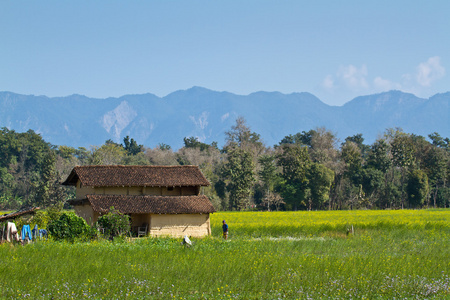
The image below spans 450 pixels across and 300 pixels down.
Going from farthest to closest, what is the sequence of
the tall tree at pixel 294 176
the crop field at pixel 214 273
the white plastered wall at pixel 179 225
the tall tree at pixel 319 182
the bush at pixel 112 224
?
the tall tree at pixel 294 176, the tall tree at pixel 319 182, the white plastered wall at pixel 179 225, the bush at pixel 112 224, the crop field at pixel 214 273

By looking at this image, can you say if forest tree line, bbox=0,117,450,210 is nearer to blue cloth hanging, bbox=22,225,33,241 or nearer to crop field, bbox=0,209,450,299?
blue cloth hanging, bbox=22,225,33,241

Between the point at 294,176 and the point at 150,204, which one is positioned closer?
the point at 150,204

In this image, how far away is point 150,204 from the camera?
3609cm

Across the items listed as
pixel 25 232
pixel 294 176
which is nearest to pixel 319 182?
pixel 294 176

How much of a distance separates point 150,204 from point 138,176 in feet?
9.64

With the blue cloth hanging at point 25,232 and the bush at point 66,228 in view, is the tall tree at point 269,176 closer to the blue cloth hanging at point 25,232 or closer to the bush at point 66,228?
the bush at point 66,228

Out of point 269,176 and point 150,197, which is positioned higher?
point 269,176

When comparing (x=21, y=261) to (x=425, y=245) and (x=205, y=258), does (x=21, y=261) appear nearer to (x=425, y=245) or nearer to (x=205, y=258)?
(x=205, y=258)

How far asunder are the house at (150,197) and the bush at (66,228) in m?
6.84

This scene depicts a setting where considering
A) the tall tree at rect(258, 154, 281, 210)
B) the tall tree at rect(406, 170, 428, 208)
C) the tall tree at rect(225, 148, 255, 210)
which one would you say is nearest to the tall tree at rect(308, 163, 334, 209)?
the tall tree at rect(258, 154, 281, 210)

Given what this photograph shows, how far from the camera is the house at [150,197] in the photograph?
35750 mm

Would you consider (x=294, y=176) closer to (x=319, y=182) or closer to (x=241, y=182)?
(x=319, y=182)

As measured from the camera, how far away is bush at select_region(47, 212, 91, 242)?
1080 inches

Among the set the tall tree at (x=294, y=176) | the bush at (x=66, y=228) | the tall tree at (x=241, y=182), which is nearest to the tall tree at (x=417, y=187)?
the tall tree at (x=294, y=176)
